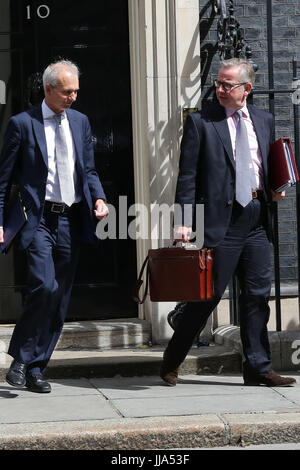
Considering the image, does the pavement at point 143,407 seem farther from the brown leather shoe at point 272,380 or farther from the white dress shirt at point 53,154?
the white dress shirt at point 53,154

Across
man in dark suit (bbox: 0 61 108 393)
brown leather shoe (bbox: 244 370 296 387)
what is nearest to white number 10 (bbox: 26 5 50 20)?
man in dark suit (bbox: 0 61 108 393)

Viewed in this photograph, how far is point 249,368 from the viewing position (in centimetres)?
694

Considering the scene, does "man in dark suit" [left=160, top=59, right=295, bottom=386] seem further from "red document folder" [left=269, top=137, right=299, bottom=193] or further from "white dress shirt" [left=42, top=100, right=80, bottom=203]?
"white dress shirt" [left=42, top=100, right=80, bottom=203]

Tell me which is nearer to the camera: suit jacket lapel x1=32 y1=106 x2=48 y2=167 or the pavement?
the pavement

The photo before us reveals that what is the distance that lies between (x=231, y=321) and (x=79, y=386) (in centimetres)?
159

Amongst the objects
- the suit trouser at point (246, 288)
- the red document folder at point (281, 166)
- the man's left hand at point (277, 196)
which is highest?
the red document folder at point (281, 166)

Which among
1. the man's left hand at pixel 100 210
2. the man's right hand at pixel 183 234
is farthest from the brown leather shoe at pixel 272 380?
the man's left hand at pixel 100 210

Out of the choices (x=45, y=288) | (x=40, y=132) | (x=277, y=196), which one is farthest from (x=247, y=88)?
(x=45, y=288)

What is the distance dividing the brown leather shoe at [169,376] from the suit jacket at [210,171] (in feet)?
2.89

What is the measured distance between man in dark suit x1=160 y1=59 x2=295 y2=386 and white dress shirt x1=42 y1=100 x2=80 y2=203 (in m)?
0.67

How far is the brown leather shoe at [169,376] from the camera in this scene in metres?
6.96

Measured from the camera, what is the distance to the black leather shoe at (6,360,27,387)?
651 centimetres
